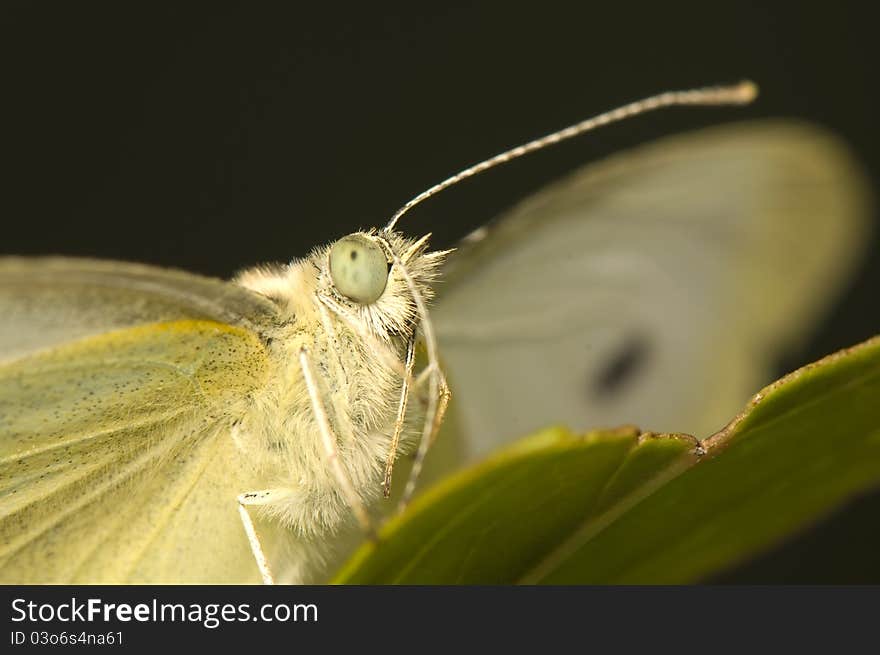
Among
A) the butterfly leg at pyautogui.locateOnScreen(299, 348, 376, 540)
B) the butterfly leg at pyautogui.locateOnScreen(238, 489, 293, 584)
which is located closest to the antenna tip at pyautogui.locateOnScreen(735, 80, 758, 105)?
the butterfly leg at pyautogui.locateOnScreen(299, 348, 376, 540)

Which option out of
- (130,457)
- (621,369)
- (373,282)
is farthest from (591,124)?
(130,457)

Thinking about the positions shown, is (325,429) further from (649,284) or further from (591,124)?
(649,284)

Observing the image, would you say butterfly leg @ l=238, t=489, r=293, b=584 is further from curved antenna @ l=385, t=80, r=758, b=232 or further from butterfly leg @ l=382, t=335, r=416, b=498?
curved antenna @ l=385, t=80, r=758, b=232

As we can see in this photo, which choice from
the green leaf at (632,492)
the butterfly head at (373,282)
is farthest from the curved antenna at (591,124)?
the green leaf at (632,492)

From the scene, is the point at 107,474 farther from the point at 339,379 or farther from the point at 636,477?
the point at 636,477

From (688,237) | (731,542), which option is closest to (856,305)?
(688,237)

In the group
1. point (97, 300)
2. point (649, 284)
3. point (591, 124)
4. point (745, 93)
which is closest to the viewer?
point (97, 300)
